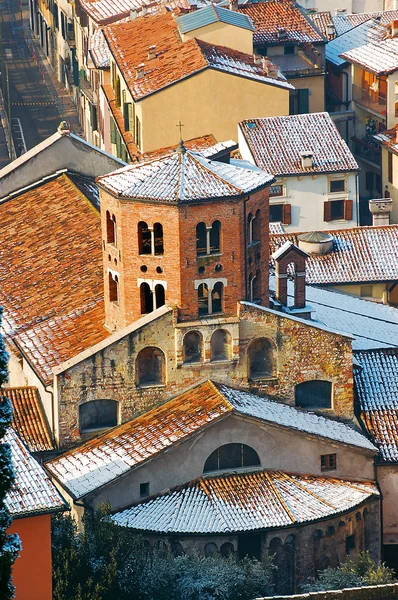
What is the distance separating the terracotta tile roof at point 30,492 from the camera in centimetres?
6756

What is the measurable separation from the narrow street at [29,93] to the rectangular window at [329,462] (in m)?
65.4

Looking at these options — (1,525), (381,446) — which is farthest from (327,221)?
(1,525)

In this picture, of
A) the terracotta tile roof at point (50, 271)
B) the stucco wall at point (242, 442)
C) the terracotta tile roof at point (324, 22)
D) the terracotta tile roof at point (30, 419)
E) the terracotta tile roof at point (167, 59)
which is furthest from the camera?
the terracotta tile roof at point (324, 22)

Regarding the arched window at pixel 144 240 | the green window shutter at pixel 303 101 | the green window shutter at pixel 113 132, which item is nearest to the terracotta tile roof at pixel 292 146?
the green window shutter at pixel 113 132

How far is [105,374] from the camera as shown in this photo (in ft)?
252

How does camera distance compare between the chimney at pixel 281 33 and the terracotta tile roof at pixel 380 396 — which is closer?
the terracotta tile roof at pixel 380 396

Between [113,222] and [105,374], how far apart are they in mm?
6128

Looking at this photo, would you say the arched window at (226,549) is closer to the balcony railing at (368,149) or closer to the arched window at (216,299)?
the arched window at (216,299)

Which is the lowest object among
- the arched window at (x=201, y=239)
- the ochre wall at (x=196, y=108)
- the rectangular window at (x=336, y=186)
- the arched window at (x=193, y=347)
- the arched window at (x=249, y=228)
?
the arched window at (x=193, y=347)

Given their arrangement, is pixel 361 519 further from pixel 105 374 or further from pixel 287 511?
pixel 105 374

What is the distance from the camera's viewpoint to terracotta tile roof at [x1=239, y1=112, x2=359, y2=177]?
114m

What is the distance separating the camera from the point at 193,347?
7756 cm

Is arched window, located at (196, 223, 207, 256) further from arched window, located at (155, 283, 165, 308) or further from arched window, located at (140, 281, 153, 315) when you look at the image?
arched window, located at (140, 281, 153, 315)

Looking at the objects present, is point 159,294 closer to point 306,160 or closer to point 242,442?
point 242,442
